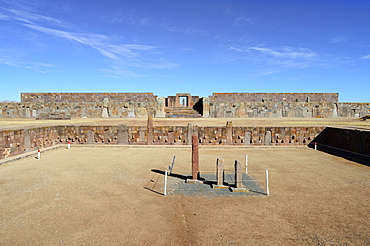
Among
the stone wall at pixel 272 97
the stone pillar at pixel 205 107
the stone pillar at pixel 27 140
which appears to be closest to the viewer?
the stone pillar at pixel 27 140

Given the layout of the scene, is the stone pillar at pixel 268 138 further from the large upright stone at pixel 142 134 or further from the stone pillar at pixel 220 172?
the stone pillar at pixel 220 172

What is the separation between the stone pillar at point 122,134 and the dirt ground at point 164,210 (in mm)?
5187

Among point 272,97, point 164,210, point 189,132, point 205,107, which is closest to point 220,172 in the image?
point 164,210

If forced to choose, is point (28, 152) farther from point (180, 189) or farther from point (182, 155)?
point (180, 189)

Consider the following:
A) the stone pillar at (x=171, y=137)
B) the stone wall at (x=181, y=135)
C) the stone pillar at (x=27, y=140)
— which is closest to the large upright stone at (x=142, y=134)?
the stone wall at (x=181, y=135)

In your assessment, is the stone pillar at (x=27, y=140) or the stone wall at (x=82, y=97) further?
the stone wall at (x=82, y=97)

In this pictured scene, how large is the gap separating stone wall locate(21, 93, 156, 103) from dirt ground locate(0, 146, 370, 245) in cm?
2188

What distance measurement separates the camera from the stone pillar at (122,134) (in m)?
13.4

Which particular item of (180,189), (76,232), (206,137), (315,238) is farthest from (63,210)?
(206,137)

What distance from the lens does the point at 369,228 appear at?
402cm

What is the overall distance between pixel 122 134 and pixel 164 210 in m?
9.28

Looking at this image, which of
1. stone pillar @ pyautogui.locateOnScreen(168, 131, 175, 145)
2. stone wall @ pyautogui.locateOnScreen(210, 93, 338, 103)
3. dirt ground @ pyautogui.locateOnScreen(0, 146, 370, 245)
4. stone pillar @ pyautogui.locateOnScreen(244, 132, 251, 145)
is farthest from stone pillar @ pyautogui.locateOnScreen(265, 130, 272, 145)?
stone wall @ pyautogui.locateOnScreen(210, 93, 338, 103)

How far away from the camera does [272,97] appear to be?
30516mm

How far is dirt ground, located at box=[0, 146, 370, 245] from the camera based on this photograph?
3746 millimetres
